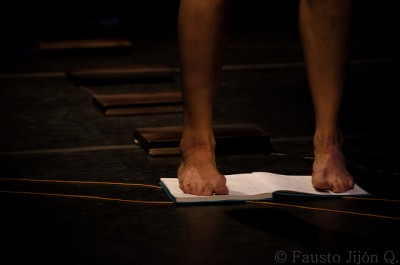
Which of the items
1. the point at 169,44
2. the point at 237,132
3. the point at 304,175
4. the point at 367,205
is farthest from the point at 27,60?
the point at 367,205

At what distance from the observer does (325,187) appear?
2.60 meters

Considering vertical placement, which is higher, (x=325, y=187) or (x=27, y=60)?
(x=27, y=60)

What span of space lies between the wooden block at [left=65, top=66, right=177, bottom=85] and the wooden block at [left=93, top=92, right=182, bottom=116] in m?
0.54

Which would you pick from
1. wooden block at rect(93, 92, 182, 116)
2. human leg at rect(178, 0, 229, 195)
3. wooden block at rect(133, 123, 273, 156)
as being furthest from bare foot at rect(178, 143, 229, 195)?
wooden block at rect(93, 92, 182, 116)

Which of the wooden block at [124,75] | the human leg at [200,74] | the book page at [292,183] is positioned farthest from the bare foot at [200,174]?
the wooden block at [124,75]

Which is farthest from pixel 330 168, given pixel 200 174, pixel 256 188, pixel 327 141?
pixel 200 174

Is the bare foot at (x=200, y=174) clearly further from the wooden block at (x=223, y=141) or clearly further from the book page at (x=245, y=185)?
the wooden block at (x=223, y=141)

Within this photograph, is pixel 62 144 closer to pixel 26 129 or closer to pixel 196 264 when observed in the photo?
pixel 26 129

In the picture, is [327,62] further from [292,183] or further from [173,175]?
[173,175]

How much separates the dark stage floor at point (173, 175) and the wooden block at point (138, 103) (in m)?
0.05

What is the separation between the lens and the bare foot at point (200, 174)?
256 cm

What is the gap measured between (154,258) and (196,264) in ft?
0.32

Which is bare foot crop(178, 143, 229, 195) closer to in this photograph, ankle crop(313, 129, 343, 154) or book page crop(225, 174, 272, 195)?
book page crop(225, 174, 272, 195)

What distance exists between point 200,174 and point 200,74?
255mm
